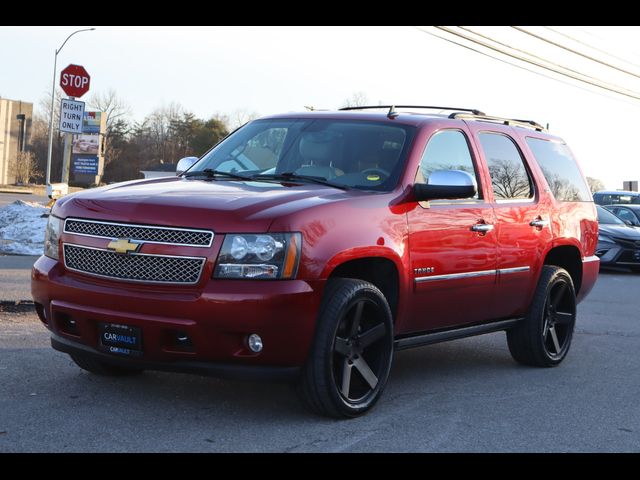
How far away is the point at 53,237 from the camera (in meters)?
5.86

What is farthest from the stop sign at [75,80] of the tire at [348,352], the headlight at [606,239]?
the tire at [348,352]

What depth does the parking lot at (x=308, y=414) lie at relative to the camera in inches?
197

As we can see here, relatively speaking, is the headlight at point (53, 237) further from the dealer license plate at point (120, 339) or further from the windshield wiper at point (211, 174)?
the windshield wiper at point (211, 174)

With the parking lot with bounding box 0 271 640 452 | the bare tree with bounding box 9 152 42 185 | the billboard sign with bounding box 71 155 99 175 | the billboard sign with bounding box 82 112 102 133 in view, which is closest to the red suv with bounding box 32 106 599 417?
the parking lot with bounding box 0 271 640 452

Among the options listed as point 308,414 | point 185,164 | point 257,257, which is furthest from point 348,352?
point 185,164

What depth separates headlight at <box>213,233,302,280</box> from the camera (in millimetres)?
5152

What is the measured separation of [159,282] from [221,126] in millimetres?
95347

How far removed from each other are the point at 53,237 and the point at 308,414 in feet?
6.14

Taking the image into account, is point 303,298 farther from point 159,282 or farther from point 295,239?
point 159,282

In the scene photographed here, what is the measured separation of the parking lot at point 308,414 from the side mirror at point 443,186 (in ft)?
4.38
